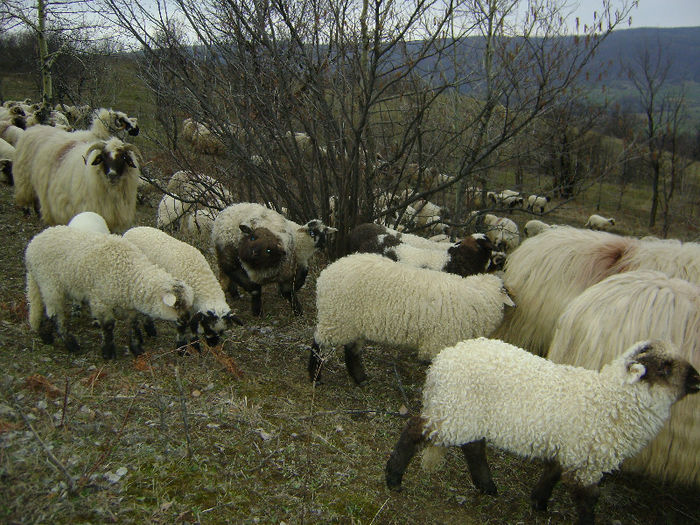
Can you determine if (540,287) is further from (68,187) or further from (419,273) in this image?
(68,187)

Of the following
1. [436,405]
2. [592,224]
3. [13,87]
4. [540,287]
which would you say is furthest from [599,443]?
[13,87]

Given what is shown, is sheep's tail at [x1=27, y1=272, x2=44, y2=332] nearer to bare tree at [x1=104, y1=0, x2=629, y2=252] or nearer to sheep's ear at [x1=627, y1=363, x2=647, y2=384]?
bare tree at [x1=104, y1=0, x2=629, y2=252]

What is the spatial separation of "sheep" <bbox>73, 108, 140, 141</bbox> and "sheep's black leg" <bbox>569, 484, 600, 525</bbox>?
A: 25.7 ft

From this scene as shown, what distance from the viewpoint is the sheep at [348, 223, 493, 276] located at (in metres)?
5.75

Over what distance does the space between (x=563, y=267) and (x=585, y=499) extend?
1.91m

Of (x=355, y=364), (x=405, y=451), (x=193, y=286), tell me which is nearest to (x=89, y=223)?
(x=193, y=286)

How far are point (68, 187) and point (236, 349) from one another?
13.5 ft

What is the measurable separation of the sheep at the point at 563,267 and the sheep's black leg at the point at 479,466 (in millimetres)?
1325

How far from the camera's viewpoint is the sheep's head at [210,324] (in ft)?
16.4

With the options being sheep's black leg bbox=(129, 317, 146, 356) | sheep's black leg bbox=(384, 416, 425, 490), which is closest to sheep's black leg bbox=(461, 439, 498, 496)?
sheep's black leg bbox=(384, 416, 425, 490)

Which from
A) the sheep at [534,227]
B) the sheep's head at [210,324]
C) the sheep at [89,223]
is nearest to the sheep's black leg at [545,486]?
the sheep's head at [210,324]

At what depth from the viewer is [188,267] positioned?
17.3 feet

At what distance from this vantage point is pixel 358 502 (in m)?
3.14

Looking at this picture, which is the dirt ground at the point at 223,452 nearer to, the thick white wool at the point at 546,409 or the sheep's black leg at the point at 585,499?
the sheep's black leg at the point at 585,499
